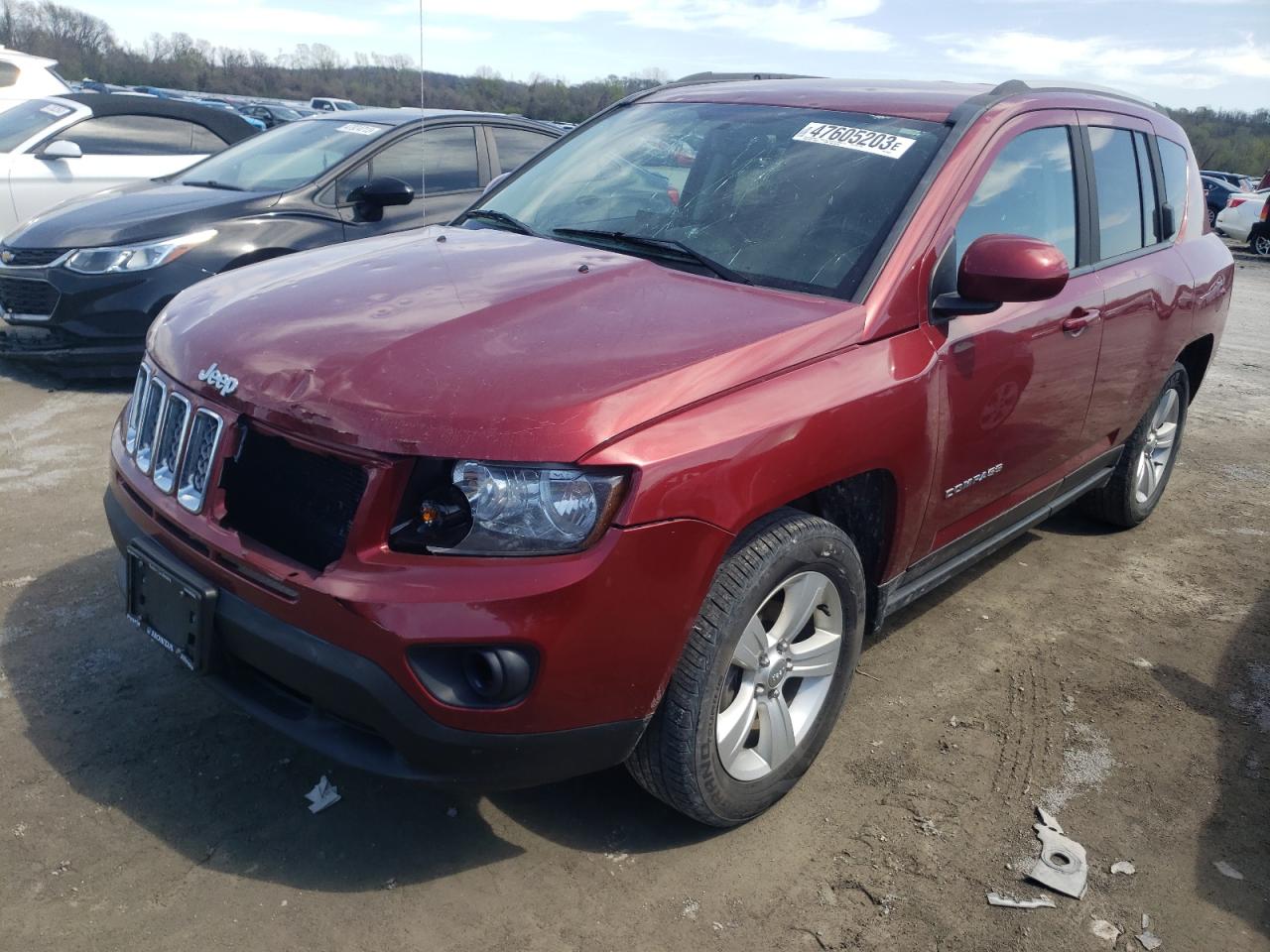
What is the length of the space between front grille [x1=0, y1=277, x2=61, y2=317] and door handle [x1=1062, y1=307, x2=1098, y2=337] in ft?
17.5

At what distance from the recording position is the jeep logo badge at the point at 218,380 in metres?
2.45

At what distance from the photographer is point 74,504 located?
14.8 feet

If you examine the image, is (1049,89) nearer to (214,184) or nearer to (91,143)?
(214,184)

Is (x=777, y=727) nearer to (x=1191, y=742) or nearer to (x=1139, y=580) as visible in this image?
(x=1191, y=742)

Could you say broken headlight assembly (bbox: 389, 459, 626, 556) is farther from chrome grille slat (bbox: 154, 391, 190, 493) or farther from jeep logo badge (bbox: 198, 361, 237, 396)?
chrome grille slat (bbox: 154, 391, 190, 493)

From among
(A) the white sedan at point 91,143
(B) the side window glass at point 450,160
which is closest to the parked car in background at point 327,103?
(A) the white sedan at point 91,143

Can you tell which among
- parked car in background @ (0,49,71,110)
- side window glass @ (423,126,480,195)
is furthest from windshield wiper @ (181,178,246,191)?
parked car in background @ (0,49,71,110)

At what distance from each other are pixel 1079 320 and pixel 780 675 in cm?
173

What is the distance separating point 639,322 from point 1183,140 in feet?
11.8

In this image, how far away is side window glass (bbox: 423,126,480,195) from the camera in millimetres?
6898

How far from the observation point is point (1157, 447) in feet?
16.6

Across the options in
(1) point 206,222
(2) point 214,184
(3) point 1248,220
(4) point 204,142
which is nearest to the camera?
(1) point 206,222

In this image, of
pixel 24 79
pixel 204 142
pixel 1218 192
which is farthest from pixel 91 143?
pixel 1218 192

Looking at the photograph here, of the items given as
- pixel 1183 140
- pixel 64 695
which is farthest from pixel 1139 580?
pixel 64 695
